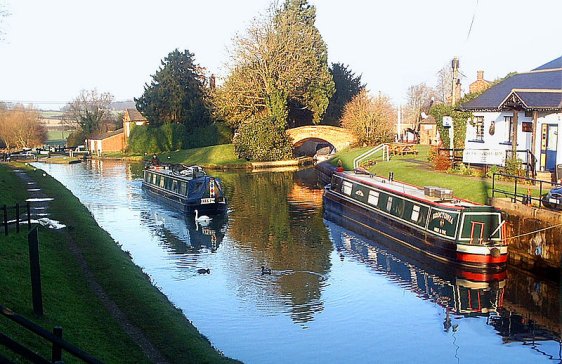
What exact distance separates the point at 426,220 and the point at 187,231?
388 inches

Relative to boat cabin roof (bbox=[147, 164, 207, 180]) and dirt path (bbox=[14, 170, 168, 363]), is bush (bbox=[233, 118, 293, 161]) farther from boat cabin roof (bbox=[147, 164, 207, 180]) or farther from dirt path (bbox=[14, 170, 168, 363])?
dirt path (bbox=[14, 170, 168, 363])

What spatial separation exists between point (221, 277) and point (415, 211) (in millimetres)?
7357

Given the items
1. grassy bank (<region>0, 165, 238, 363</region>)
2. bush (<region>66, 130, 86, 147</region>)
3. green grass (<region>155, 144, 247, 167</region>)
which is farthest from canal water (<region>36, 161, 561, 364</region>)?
bush (<region>66, 130, 86, 147</region>)

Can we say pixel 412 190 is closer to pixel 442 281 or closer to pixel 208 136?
pixel 442 281

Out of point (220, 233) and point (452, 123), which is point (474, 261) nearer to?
point (220, 233)

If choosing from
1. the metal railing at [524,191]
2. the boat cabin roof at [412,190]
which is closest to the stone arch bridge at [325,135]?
the boat cabin roof at [412,190]

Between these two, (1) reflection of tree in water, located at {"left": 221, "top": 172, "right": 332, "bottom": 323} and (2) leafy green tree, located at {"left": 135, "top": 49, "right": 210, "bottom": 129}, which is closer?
(1) reflection of tree in water, located at {"left": 221, "top": 172, "right": 332, "bottom": 323}

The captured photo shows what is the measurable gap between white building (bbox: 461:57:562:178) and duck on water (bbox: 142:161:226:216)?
11187 millimetres

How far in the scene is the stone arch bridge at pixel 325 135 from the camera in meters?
53.9

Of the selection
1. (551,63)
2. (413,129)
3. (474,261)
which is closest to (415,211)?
(474,261)

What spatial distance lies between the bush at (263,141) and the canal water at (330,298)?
26.3 metres

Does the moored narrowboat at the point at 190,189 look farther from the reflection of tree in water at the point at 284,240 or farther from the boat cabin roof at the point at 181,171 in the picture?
the reflection of tree in water at the point at 284,240

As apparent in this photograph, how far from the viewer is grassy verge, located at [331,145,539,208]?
2275cm

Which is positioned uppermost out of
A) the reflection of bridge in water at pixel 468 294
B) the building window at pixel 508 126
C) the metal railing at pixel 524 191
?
the building window at pixel 508 126
